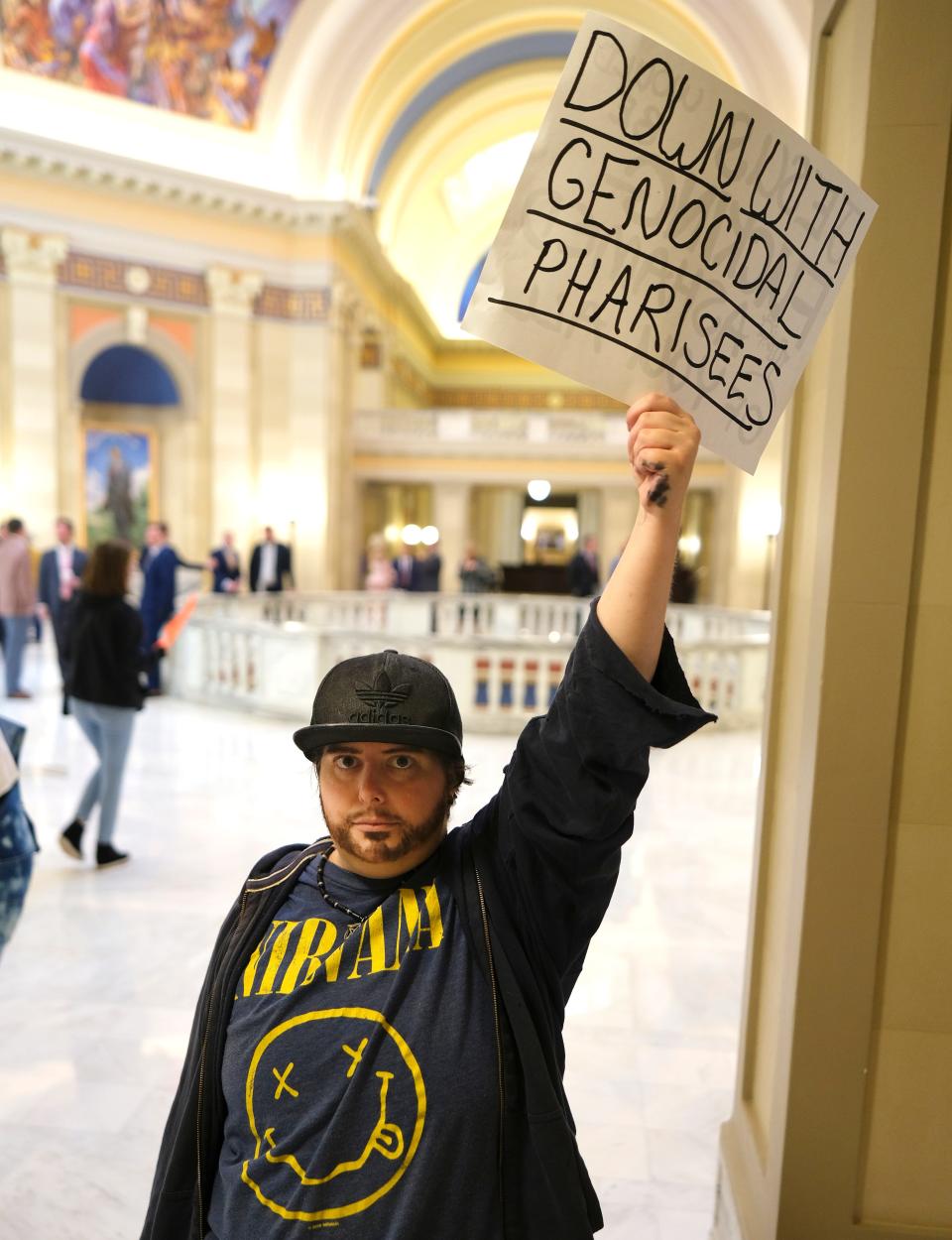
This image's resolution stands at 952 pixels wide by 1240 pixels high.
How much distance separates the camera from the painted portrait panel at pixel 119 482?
1802cm

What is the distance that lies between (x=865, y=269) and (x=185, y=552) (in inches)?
729

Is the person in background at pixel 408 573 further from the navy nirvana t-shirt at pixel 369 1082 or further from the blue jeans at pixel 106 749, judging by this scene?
the navy nirvana t-shirt at pixel 369 1082

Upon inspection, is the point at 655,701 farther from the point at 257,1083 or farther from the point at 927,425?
the point at 927,425

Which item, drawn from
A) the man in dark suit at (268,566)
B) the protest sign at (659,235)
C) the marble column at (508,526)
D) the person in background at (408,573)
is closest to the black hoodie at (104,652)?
the protest sign at (659,235)

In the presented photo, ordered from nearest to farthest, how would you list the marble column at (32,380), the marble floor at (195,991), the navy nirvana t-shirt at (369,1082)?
1. the navy nirvana t-shirt at (369,1082)
2. the marble floor at (195,991)
3. the marble column at (32,380)

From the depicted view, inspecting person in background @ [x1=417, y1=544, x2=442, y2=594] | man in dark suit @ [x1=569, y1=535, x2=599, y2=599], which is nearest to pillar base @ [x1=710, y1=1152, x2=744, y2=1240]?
man in dark suit @ [x1=569, y1=535, x2=599, y2=599]

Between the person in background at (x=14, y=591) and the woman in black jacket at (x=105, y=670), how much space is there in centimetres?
426

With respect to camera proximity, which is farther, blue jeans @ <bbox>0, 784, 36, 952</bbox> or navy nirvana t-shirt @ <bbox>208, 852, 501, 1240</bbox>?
blue jeans @ <bbox>0, 784, 36, 952</bbox>

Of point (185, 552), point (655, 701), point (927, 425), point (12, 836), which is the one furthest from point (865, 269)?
point (185, 552)

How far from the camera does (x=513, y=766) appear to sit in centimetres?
123

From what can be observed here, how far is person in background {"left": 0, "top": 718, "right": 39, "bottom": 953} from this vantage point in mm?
1962

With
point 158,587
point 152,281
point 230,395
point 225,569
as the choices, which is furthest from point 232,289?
point 158,587

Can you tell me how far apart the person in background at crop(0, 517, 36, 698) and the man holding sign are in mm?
8042

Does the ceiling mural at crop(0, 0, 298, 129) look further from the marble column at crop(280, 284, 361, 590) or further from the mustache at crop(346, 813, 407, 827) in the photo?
the mustache at crop(346, 813, 407, 827)
